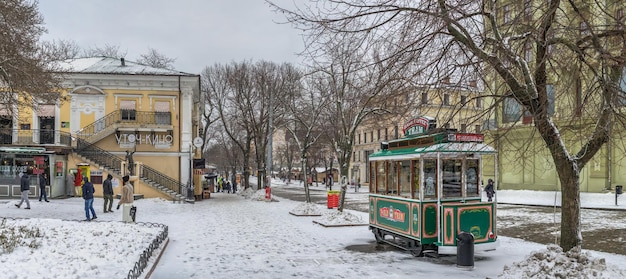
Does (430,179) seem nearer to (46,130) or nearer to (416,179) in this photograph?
(416,179)

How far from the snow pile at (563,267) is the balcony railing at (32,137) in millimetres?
28089

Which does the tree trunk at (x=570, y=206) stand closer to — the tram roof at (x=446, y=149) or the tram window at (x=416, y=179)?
the tram roof at (x=446, y=149)

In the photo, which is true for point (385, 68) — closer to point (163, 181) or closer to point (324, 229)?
point (324, 229)

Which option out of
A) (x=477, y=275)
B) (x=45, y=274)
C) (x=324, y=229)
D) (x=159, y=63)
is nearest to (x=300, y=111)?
(x=324, y=229)

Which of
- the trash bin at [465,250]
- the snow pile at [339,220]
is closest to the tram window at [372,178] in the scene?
the snow pile at [339,220]

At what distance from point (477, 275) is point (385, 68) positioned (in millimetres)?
4494

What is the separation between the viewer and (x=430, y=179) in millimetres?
10898

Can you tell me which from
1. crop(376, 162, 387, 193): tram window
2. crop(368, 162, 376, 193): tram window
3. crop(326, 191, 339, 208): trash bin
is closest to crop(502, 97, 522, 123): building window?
crop(376, 162, 387, 193): tram window

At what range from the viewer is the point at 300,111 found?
1113 inches

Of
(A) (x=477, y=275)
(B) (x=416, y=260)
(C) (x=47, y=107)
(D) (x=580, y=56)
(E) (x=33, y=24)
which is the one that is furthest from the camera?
(C) (x=47, y=107)

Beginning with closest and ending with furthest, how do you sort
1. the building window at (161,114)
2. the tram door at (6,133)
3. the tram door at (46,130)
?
the tram door at (6,133) → the tram door at (46,130) → the building window at (161,114)

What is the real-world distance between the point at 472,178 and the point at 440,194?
1102 millimetres

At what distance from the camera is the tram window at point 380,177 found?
42.4 feet

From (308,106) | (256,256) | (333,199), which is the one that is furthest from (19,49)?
(308,106)
